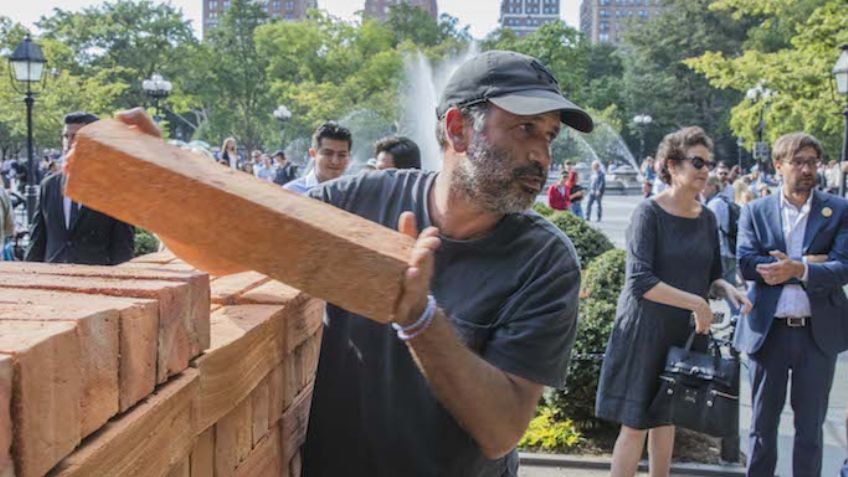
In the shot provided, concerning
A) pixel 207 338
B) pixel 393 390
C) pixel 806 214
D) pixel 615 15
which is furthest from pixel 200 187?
pixel 615 15

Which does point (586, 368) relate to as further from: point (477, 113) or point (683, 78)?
point (683, 78)

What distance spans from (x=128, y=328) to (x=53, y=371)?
18 centimetres

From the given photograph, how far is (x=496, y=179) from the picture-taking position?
190 cm

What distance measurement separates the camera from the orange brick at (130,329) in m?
1.11

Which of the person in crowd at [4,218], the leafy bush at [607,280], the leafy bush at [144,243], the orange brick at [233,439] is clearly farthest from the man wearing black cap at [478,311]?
the leafy bush at [144,243]

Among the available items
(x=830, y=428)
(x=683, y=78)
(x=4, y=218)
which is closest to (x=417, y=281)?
(x=830, y=428)

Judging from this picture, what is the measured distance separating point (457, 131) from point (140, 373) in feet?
3.56

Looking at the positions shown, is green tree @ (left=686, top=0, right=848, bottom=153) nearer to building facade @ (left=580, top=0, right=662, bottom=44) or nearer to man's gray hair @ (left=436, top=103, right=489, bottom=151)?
man's gray hair @ (left=436, top=103, right=489, bottom=151)

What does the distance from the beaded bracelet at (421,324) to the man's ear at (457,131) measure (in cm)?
63

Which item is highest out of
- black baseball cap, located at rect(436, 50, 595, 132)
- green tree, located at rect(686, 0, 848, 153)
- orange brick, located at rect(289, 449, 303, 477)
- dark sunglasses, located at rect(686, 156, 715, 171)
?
green tree, located at rect(686, 0, 848, 153)

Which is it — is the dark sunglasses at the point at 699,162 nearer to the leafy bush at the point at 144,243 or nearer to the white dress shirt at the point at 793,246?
the white dress shirt at the point at 793,246

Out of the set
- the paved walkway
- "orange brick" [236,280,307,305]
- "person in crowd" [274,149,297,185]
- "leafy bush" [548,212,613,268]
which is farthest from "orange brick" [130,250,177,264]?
"person in crowd" [274,149,297,185]

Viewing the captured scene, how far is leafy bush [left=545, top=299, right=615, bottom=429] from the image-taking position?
527 cm

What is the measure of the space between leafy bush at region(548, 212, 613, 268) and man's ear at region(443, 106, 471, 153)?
582 cm
